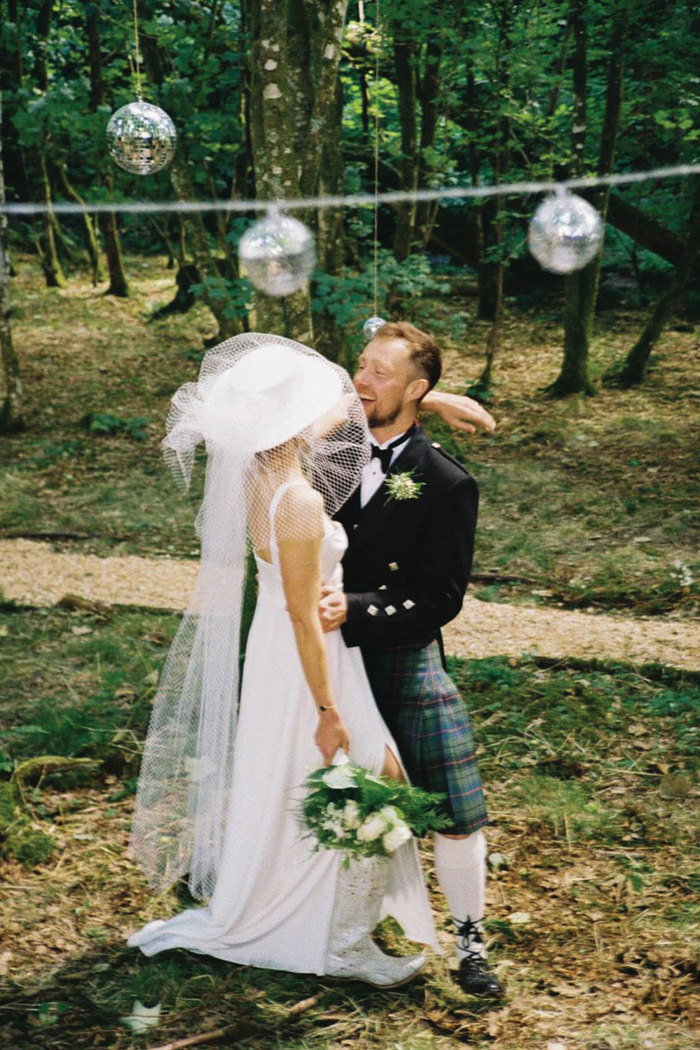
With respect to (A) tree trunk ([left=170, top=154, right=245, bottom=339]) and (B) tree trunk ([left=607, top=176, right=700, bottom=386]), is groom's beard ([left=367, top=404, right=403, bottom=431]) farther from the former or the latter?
(B) tree trunk ([left=607, top=176, right=700, bottom=386])

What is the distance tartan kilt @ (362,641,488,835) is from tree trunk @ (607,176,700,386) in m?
9.03

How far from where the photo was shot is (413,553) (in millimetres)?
3309

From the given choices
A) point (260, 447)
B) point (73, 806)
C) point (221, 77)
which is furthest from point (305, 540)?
point (221, 77)

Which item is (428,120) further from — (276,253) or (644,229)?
(276,253)

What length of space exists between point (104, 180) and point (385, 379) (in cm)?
1401

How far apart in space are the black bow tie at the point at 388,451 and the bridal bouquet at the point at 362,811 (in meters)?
0.99

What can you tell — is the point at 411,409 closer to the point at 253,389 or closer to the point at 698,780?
the point at 253,389

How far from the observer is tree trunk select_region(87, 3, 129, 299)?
45.9ft

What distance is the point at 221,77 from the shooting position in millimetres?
10570

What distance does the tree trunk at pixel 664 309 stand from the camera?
36.1 feet

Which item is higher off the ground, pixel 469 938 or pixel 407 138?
pixel 407 138

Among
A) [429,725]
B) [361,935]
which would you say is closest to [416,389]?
[429,725]

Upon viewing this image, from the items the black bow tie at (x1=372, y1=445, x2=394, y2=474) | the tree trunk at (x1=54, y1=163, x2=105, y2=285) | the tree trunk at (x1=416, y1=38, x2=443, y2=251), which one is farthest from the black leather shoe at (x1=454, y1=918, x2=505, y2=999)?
the tree trunk at (x1=54, y1=163, x2=105, y2=285)

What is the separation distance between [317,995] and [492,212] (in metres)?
13.6
